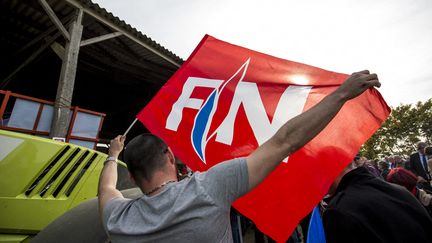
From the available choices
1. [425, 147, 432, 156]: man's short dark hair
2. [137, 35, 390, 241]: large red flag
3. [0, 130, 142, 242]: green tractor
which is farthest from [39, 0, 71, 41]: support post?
[425, 147, 432, 156]: man's short dark hair

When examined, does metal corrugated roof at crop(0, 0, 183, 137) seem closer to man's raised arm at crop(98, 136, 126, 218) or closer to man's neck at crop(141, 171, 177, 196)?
man's raised arm at crop(98, 136, 126, 218)

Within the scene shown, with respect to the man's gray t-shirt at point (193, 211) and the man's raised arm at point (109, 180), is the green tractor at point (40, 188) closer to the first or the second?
the man's raised arm at point (109, 180)

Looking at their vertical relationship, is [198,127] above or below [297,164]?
above

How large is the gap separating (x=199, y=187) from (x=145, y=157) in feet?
1.17

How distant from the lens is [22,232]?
2371mm

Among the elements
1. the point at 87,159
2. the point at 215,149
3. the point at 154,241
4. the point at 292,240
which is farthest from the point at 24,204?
the point at 292,240

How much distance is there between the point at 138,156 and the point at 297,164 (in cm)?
120

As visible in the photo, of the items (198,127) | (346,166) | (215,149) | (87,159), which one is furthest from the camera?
(87,159)

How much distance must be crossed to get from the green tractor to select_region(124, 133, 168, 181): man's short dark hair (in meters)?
0.79

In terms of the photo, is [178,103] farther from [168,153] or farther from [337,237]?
[337,237]

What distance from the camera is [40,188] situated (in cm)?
259

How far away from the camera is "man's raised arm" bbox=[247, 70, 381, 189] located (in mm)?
1127

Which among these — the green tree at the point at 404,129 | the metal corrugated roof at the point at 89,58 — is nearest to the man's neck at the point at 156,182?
the metal corrugated roof at the point at 89,58

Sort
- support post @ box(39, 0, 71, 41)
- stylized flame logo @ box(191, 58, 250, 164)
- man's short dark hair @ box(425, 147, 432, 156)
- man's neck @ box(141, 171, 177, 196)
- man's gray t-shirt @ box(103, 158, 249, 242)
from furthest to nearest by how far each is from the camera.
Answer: man's short dark hair @ box(425, 147, 432, 156) < support post @ box(39, 0, 71, 41) < stylized flame logo @ box(191, 58, 250, 164) < man's neck @ box(141, 171, 177, 196) < man's gray t-shirt @ box(103, 158, 249, 242)
